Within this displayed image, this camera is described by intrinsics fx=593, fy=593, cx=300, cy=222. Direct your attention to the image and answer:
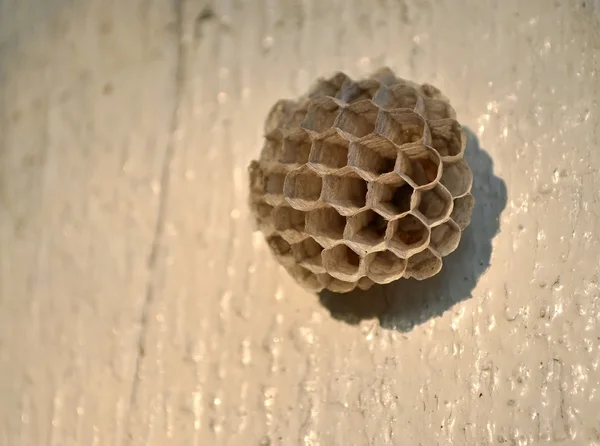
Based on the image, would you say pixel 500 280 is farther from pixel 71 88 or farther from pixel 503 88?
pixel 71 88

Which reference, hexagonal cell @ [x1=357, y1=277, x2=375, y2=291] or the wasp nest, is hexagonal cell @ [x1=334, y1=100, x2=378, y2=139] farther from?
hexagonal cell @ [x1=357, y1=277, x2=375, y2=291]

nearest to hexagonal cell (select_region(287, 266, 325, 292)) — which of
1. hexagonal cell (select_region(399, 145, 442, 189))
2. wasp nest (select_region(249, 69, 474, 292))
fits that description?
wasp nest (select_region(249, 69, 474, 292))

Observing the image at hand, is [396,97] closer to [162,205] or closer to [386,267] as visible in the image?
[386,267]

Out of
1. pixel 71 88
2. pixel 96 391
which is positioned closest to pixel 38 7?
pixel 71 88

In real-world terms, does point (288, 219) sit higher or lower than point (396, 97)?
lower

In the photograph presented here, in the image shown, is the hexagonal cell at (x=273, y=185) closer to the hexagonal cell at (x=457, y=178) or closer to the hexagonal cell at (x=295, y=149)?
the hexagonal cell at (x=295, y=149)

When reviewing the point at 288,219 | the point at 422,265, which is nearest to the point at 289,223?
the point at 288,219
